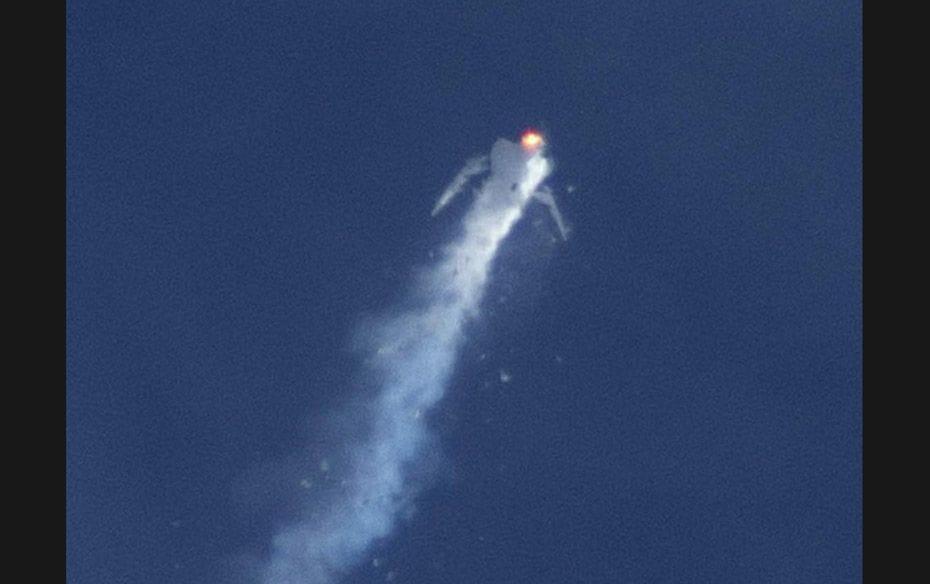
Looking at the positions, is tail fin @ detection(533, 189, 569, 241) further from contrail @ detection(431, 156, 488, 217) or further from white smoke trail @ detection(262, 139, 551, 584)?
contrail @ detection(431, 156, 488, 217)

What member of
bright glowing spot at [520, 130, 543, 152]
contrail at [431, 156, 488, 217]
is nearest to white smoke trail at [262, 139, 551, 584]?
contrail at [431, 156, 488, 217]

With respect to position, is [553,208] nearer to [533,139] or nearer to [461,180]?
[533,139]

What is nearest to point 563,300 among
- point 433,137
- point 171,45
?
point 433,137

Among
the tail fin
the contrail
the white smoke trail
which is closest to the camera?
the white smoke trail

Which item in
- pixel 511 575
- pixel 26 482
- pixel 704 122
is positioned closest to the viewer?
Result: pixel 26 482

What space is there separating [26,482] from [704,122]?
2108 cm

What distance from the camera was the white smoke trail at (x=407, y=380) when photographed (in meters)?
22.7

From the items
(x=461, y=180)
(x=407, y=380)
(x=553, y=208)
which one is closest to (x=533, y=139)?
(x=553, y=208)

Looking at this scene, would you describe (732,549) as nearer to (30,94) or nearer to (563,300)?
(563,300)

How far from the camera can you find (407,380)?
2341cm

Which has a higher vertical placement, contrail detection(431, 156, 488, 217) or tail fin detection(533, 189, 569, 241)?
contrail detection(431, 156, 488, 217)

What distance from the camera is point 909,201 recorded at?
4895 mm

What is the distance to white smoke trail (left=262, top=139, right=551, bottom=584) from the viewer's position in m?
22.7

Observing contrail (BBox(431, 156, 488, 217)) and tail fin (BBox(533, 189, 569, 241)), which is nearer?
tail fin (BBox(533, 189, 569, 241))
